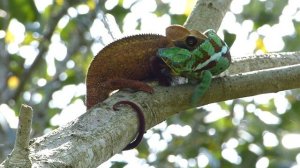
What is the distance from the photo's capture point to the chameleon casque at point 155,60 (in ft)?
9.44

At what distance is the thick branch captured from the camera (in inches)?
78.8

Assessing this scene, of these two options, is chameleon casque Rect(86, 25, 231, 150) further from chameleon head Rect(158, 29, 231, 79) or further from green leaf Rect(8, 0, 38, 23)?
green leaf Rect(8, 0, 38, 23)

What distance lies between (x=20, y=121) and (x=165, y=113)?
0.87 meters

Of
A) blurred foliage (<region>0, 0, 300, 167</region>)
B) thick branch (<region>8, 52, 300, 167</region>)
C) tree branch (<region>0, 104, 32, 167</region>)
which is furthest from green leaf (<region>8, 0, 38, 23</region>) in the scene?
tree branch (<region>0, 104, 32, 167</region>)

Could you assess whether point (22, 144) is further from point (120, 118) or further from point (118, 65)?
point (118, 65)

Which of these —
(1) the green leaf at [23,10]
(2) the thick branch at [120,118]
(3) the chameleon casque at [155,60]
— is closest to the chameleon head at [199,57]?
(3) the chameleon casque at [155,60]

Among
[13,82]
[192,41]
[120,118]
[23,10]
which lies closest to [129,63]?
[192,41]

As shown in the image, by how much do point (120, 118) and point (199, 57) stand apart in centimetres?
74

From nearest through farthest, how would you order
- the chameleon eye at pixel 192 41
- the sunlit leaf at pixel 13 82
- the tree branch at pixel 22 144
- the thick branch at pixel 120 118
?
the tree branch at pixel 22 144
the thick branch at pixel 120 118
the chameleon eye at pixel 192 41
the sunlit leaf at pixel 13 82

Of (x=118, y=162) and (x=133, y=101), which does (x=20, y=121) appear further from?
(x=118, y=162)

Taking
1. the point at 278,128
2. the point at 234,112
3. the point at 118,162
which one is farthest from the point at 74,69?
the point at 118,162

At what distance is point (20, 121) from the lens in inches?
68.9

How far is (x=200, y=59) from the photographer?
2.96 metres

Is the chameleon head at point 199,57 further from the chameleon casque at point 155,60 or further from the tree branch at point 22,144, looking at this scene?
the tree branch at point 22,144
